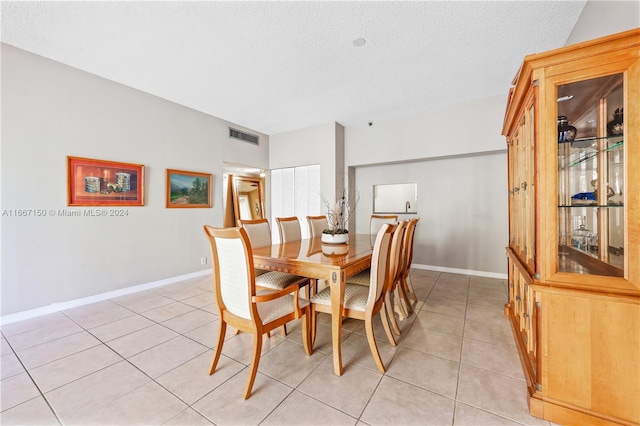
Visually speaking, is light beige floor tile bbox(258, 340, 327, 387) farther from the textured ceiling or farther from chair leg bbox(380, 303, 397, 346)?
the textured ceiling

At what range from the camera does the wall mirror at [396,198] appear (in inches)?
190

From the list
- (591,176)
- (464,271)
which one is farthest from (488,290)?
(591,176)

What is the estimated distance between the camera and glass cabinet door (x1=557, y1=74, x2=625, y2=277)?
4.29 ft

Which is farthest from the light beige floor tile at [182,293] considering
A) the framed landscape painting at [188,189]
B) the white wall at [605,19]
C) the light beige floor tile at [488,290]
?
the white wall at [605,19]

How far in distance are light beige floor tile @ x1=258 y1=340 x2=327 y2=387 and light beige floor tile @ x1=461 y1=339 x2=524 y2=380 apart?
1146mm

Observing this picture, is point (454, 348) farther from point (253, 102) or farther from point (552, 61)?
point (253, 102)

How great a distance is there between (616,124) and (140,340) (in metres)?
3.69

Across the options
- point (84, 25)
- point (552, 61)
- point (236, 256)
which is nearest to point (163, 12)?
point (84, 25)

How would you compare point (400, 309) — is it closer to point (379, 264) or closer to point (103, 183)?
point (379, 264)

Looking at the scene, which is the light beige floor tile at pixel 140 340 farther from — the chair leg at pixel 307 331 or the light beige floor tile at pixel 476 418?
the light beige floor tile at pixel 476 418

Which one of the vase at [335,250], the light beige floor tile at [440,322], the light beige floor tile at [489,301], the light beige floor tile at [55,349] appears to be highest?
the vase at [335,250]

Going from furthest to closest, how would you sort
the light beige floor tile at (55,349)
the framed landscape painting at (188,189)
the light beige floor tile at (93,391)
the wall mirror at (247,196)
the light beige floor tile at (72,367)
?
1. the wall mirror at (247,196)
2. the framed landscape painting at (188,189)
3. the light beige floor tile at (55,349)
4. the light beige floor tile at (72,367)
5. the light beige floor tile at (93,391)

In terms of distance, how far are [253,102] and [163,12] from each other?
6.11 ft

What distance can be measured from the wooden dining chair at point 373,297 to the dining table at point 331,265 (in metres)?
0.15
